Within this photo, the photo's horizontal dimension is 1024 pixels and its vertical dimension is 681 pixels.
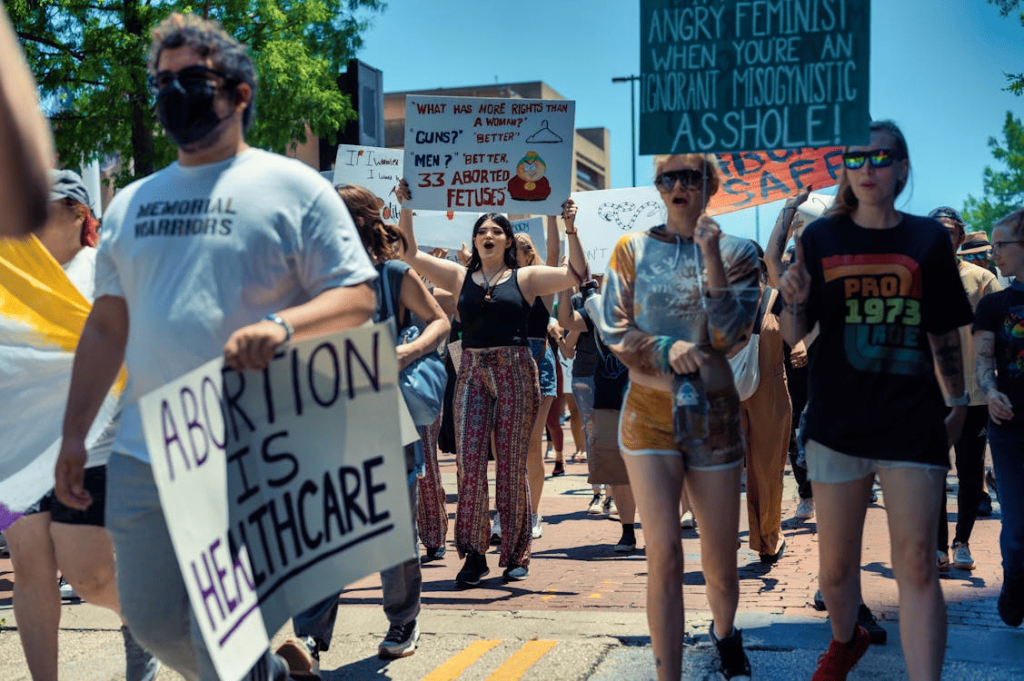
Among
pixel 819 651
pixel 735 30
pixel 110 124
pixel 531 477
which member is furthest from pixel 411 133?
pixel 110 124

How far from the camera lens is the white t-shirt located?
3.07 metres

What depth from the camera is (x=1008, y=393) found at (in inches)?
227

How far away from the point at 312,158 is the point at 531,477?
44.4 metres

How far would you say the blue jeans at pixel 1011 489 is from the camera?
571cm

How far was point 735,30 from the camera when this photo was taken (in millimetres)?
4898

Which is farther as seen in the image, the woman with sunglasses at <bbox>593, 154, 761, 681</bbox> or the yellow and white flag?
the yellow and white flag

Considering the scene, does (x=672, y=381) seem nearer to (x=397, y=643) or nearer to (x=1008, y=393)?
(x=397, y=643)

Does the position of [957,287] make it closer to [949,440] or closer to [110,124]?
[949,440]

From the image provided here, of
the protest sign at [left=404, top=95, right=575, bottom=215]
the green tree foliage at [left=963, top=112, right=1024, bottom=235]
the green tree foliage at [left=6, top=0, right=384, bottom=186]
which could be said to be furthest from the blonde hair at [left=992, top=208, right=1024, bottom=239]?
the green tree foliage at [left=963, top=112, right=1024, bottom=235]

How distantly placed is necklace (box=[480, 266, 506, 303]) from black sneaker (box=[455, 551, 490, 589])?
1.47 metres

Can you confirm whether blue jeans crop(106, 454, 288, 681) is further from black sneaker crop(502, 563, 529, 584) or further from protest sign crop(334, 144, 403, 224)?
protest sign crop(334, 144, 403, 224)

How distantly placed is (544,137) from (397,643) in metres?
3.61

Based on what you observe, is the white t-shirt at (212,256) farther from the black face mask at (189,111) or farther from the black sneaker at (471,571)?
the black sneaker at (471,571)

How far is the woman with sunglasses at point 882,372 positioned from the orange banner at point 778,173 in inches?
34.8
